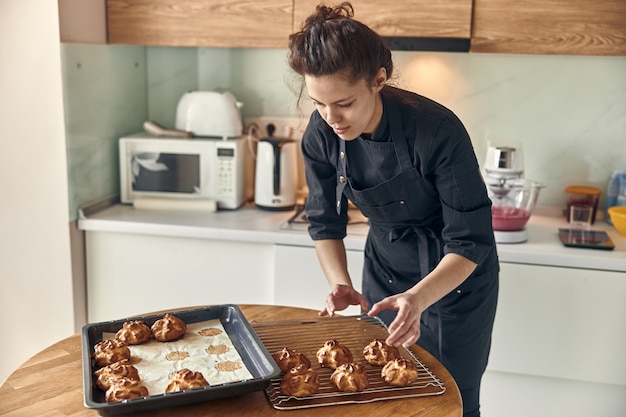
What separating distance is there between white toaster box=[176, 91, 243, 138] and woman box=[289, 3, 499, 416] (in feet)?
3.14

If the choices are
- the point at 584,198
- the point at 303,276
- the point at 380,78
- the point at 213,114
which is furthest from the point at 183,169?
the point at 584,198

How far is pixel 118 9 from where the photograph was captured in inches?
104

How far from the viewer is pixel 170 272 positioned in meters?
2.62

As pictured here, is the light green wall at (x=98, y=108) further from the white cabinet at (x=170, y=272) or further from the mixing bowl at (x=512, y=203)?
the mixing bowl at (x=512, y=203)

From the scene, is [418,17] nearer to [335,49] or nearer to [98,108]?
[335,49]

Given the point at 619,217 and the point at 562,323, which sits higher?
the point at 619,217

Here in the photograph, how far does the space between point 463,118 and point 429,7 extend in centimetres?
55

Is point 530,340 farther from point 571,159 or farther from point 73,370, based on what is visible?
point 73,370

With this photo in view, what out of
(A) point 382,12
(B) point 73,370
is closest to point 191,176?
(A) point 382,12

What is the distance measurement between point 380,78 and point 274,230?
1037 millimetres

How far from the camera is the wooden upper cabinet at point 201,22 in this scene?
2.55 metres

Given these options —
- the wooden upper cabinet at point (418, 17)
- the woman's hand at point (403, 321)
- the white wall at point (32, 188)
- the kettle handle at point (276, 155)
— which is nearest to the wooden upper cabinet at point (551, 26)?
the wooden upper cabinet at point (418, 17)

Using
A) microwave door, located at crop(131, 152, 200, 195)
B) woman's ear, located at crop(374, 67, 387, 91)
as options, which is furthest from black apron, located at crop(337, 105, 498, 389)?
microwave door, located at crop(131, 152, 200, 195)

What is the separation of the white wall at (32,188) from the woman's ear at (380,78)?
131 cm
